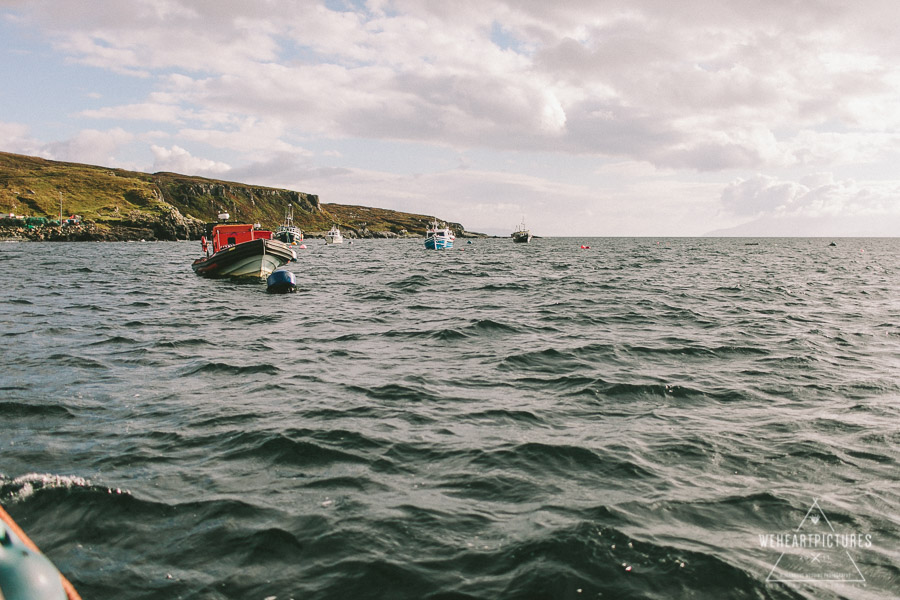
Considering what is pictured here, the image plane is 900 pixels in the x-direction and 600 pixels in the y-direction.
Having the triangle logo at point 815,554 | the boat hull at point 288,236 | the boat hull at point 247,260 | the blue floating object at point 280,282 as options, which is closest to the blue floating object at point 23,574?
the triangle logo at point 815,554

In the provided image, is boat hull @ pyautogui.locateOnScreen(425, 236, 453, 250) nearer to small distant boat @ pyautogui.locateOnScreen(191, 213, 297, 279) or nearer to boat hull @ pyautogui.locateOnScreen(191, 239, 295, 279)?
small distant boat @ pyautogui.locateOnScreen(191, 213, 297, 279)

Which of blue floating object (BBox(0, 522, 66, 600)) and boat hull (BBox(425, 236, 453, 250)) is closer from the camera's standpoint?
blue floating object (BBox(0, 522, 66, 600))

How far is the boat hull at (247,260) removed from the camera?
101 ft

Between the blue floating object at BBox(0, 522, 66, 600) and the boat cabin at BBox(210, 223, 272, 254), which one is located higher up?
the boat cabin at BBox(210, 223, 272, 254)

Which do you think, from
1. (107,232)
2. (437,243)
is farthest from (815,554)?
(107,232)

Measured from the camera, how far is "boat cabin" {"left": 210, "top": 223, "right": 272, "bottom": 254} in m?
34.6

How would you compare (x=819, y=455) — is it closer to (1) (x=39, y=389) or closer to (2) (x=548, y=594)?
(2) (x=548, y=594)

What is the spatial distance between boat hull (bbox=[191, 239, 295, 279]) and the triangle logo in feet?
97.3

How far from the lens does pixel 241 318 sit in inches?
724

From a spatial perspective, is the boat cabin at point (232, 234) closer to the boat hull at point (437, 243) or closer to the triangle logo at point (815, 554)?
the triangle logo at point (815, 554)

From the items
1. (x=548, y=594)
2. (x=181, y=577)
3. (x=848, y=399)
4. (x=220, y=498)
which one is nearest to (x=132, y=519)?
(x=220, y=498)

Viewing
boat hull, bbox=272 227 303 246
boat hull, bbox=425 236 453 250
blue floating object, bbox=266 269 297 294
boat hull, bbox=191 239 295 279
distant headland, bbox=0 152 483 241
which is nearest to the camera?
blue floating object, bbox=266 269 297 294

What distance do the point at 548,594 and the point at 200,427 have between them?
572cm

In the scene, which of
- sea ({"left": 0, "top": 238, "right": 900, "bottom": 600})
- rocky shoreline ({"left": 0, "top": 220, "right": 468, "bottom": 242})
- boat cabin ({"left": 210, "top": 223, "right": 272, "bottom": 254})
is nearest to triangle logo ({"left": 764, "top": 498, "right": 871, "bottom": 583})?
sea ({"left": 0, "top": 238, "right": 900, "bottom": 600})
